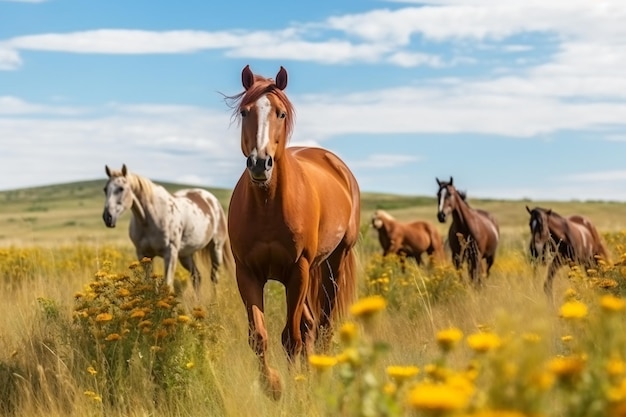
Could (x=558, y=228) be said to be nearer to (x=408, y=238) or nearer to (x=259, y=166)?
(x=408, y=238)

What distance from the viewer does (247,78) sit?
5.77 meters

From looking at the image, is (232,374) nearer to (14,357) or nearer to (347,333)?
(14,357)

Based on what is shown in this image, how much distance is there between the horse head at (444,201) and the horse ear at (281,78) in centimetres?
787

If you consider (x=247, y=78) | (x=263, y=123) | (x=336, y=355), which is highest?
(x=247, y=78)

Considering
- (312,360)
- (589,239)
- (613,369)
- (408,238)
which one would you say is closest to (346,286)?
(312,360)

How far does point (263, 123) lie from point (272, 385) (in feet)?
5.52

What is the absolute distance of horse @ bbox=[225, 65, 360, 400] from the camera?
5.29m

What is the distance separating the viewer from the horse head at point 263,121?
16.7ft

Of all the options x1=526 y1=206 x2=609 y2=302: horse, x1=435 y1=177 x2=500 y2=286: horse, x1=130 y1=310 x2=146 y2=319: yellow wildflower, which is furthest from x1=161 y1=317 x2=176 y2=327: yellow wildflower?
x1=435 y1=177 x2=500 y2=286: horse

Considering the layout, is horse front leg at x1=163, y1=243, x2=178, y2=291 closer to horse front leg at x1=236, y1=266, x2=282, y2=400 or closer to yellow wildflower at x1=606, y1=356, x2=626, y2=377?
horse front leg at x1=236, y1=266, x2=282, y2=400

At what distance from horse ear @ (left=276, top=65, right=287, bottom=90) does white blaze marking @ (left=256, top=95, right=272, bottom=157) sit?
0.45m

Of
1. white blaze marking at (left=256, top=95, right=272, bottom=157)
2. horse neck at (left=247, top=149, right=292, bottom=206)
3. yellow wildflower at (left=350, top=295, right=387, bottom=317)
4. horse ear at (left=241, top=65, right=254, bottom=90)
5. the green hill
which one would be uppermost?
horse ear at (left=241, top=65, right=254, bottom=90)

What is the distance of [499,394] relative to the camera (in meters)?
1.96

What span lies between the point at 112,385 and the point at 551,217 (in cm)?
875
